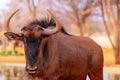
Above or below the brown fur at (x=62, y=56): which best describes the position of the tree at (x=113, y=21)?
below

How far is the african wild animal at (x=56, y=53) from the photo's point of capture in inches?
163

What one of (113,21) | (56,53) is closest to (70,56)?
(56,53)

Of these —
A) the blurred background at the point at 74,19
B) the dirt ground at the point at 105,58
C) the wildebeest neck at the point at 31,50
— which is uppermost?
the wildebeest neck at the point at 31,50

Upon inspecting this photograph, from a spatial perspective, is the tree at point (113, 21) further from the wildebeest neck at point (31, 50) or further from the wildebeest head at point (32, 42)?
the wildebeest neck at point (31, 50)

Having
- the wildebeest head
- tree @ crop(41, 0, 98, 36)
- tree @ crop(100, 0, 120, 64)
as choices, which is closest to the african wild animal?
the wildebeest head

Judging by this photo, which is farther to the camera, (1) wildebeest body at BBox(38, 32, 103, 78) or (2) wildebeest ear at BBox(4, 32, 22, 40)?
(1) wildebeest body at BBox(38, 32, 103, 78)

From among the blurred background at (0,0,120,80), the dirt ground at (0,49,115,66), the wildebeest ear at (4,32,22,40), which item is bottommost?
the dirt ground at (0,49,115,66)

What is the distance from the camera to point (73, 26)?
16.7 metres

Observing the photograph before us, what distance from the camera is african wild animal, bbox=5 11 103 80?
4.14 metres

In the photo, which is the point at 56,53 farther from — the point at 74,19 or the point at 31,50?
the point at 74,19

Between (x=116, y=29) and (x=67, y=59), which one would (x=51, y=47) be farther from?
(x=116, y=29)

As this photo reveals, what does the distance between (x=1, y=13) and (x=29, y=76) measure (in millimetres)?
14652

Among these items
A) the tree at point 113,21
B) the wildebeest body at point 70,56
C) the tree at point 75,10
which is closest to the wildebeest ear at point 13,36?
the wildebeest body at point 70,56

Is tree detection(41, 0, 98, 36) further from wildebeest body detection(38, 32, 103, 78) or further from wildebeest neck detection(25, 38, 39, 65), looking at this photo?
wildebeest neck detection(25, 38, 39, 65)
